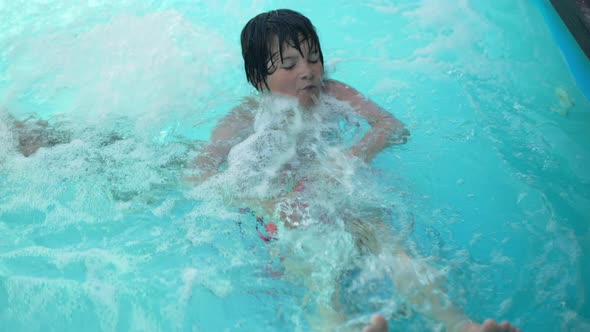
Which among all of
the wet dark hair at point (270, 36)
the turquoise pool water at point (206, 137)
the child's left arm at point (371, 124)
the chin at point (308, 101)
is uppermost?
the wet dark hair at point (270, 36)

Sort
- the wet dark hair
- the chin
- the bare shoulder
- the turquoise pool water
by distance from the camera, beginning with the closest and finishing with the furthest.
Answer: the turquoise pool water, the wet dark hair, the chin, the bare shoulder

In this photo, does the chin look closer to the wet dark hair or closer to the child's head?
the child's head

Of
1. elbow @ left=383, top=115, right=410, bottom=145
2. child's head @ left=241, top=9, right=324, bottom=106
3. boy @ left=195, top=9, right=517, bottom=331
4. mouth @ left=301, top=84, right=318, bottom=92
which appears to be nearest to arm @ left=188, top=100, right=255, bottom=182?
boy @ left=195, top=9, right=517, bottom=331

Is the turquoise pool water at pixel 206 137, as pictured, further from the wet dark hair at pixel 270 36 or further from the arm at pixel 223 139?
the wet dark hair at pixel 270 36

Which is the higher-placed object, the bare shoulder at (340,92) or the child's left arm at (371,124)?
the bare shoulder at (340,92)

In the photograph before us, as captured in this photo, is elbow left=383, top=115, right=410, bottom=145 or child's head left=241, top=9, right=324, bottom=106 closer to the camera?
child's head left=241, top=9, right=324, bottom=106

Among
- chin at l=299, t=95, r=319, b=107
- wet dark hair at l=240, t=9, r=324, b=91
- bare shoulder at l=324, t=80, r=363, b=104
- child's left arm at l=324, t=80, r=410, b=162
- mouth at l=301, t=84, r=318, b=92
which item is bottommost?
child's left arm at l=324, t=80, r=410, b=162

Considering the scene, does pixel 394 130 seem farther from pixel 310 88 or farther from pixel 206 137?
pixel 206 137

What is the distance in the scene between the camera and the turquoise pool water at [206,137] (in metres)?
1.68

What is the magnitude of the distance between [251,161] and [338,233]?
541 mm

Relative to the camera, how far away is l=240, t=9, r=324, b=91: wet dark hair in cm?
206

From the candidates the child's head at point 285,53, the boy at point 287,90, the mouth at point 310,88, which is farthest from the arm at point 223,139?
the mouth at point 310,88

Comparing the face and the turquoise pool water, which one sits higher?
the face

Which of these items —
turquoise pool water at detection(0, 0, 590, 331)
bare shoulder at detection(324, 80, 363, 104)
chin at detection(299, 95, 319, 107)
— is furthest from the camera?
bare shoulder at detection(324, 80, 363, 104)
